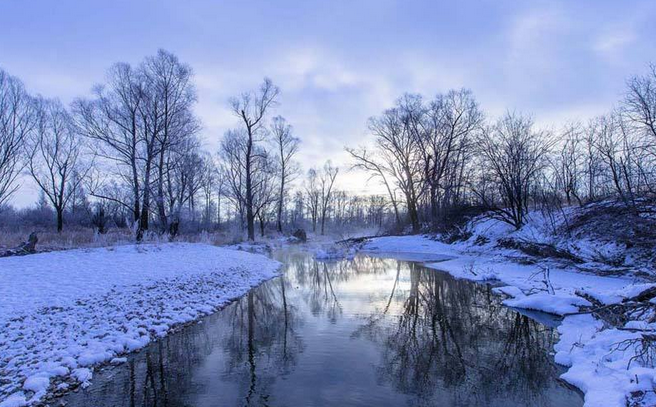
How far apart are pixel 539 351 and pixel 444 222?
78.9 feet

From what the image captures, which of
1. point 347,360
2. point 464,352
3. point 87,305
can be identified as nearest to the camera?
point 347,360

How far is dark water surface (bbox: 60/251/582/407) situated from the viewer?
4.87 m

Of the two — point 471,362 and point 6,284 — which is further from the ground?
point 6,284

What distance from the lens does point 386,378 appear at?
5.52m

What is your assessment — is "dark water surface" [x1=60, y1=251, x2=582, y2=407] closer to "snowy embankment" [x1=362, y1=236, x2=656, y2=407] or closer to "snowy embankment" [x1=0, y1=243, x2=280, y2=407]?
"snowy embankment" [x1=362, y1=236, x2=656, y2=407]

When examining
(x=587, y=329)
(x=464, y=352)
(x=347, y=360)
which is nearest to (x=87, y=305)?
(x=347, y=360)

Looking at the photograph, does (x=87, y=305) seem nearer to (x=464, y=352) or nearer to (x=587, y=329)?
(x=464, y=352)

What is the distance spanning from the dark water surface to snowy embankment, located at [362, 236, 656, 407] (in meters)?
0.32

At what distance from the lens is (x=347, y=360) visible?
→ 626 centimetres

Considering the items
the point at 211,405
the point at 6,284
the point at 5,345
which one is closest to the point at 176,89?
the point at 6,284

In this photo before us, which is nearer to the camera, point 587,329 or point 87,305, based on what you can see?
point 587,329

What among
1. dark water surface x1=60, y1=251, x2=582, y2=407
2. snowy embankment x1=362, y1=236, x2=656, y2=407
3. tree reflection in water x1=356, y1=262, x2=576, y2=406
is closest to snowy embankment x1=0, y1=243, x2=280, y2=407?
dark water surface x1=60, y1=251, x2=582, y2=407

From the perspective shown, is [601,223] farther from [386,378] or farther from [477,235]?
[386,378]

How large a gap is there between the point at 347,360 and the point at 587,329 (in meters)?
4.71
